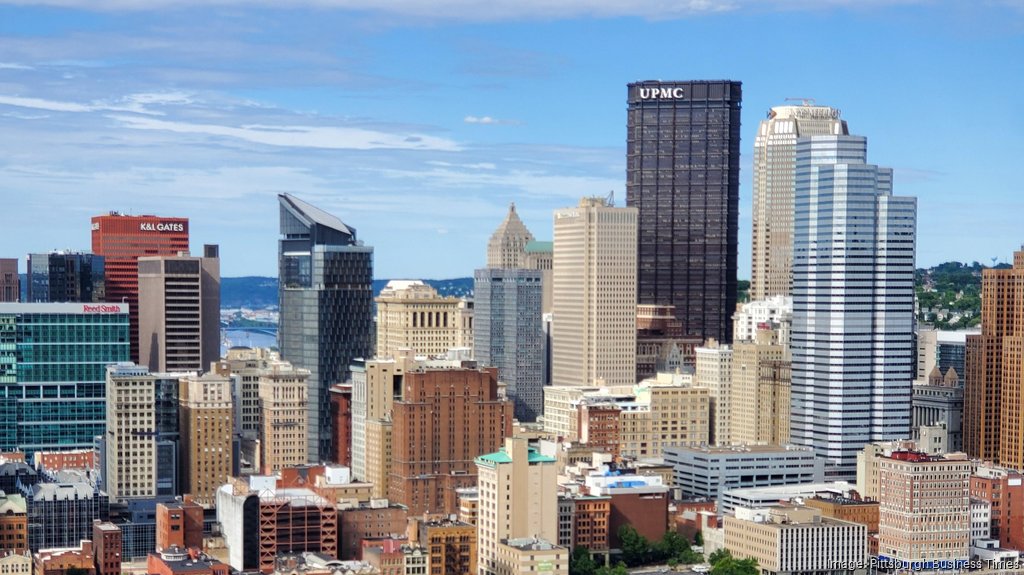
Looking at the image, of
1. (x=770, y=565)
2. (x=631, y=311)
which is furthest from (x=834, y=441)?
(x=631, y=311)

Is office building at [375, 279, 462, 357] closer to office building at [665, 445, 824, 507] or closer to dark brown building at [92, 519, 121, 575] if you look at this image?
office building at [665, 445, 824, 507]

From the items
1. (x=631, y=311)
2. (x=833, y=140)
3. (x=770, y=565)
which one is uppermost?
(x=833, y=140)

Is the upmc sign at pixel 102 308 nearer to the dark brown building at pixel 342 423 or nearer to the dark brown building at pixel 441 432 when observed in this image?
the dark brown building at pixel 342 423

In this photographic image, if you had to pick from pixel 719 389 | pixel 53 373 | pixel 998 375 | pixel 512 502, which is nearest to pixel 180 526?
pixel 512 502

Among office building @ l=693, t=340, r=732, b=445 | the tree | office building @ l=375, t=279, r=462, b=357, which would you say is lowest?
the tree

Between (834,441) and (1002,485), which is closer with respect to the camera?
(1002,485)

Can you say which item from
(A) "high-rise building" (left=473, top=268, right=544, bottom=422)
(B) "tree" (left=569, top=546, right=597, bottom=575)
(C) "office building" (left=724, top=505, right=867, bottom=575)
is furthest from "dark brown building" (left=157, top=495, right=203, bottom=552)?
(A) "high-rise building" (left=473, top=268, right=544, bottom=422)

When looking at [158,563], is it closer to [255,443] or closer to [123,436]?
[123,436]
